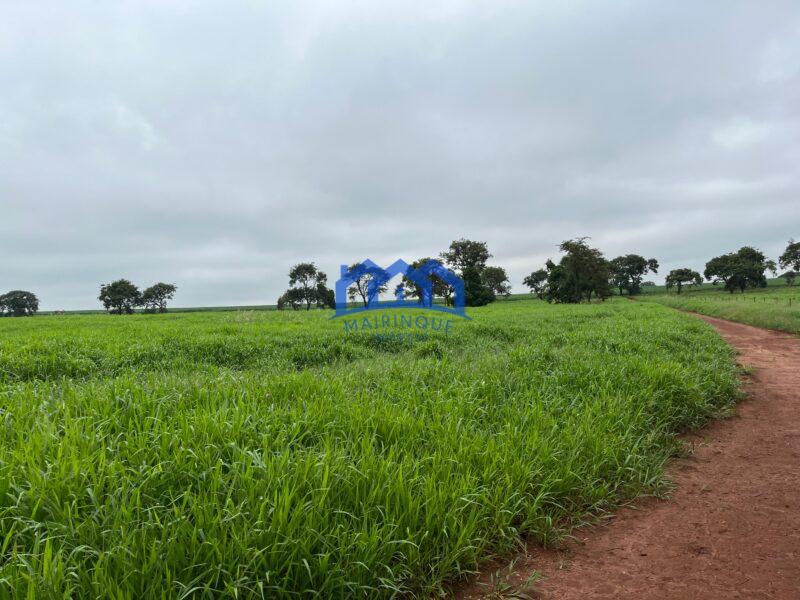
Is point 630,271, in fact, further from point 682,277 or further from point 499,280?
point 499,280

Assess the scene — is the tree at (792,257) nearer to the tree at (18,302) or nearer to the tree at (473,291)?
the tree at (473,291)

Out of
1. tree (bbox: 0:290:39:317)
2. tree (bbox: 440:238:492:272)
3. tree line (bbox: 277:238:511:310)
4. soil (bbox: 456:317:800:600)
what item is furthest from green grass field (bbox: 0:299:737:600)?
tree (bbox: 0:290:39:317)

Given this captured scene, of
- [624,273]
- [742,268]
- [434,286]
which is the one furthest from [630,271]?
[434,286]

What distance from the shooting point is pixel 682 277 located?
90.3m

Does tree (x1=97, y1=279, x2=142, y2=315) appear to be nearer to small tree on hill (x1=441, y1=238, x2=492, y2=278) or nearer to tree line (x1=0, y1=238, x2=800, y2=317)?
tree line (x1=0, y1=238, x2=800, y2=317)

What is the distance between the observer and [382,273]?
48.2m

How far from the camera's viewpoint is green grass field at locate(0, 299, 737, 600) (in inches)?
70.9

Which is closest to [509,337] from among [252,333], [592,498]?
[252,333]

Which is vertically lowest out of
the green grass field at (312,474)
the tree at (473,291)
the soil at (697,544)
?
the soil at (697,544)

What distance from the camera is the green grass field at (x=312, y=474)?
180 cm

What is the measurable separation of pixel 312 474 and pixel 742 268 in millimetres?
86870

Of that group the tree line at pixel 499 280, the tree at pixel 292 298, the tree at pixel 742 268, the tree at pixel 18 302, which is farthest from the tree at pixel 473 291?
the tree at pixel 18 302

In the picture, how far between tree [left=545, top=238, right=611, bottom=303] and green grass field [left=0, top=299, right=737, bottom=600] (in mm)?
50872

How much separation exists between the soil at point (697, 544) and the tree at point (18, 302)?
324ft
